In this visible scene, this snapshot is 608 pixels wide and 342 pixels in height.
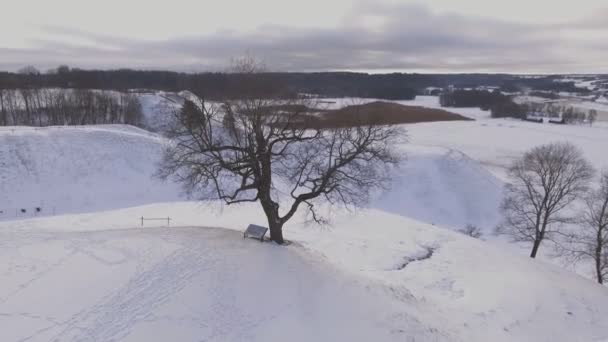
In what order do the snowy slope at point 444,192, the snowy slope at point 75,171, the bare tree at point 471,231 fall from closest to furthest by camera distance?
the snowy slope at point 75,171 < the bare tree at point 471,231 < the snowy slope at point 444,192

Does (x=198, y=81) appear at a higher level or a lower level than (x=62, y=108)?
higher

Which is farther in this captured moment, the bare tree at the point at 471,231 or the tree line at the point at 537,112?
the tree line at the point at 537,112

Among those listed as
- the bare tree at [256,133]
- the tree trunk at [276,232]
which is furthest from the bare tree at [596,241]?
the tree trunk at [276,232]

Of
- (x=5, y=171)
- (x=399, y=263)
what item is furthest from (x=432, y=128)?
(x=5, y=171)

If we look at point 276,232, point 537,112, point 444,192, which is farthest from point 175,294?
point 537,112

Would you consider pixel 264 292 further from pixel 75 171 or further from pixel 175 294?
pixel 75 171

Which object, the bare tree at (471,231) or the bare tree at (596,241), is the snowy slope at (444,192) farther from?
the bare tree at (596,241)

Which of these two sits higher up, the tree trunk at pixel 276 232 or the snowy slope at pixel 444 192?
the tree trunk at pixel 276 232
